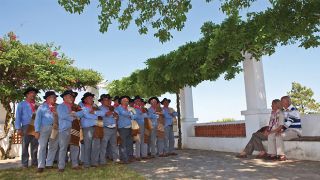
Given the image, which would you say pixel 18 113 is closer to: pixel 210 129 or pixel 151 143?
pixel 151 143

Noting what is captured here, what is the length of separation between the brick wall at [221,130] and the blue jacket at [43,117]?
597 cm

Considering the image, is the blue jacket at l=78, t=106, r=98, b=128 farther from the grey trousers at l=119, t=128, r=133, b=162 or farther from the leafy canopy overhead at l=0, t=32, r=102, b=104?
the leafy canopy overhead at l=0, t=32, r=102, b=104

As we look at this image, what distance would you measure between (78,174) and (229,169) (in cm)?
328

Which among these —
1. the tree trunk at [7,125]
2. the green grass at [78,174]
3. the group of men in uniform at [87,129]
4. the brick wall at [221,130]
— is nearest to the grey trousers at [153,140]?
the group of men in uniform at [87,129]

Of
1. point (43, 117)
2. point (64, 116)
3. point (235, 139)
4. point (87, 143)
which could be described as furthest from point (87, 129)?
point (235, 139)

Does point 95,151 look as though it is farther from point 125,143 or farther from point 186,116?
point 186,116

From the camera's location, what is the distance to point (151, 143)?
1172 centimetres

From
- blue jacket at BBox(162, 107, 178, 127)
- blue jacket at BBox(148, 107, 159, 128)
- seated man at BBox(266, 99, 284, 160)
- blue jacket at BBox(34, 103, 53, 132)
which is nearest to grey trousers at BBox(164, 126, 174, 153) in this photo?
blue jacket at BBox(162, 107, 178, 127)

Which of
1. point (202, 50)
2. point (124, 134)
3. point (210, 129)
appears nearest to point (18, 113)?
point (124, 134)

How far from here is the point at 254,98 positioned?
36.7 feet

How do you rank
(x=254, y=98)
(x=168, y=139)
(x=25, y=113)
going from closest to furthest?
1. (x=25, y=113)
2. (x=254, y=98)
3. (x=168, y=139)

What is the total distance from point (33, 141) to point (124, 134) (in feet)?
7.81

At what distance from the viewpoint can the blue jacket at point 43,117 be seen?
8969mm

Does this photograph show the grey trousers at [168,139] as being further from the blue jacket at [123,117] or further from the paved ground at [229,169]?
the blue jacket at [123,117]
